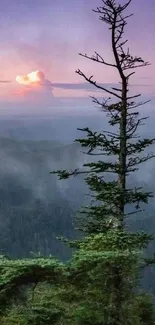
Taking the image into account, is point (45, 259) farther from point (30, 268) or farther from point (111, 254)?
point (111, 254)

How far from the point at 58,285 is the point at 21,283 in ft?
5.22

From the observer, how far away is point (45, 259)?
16.6m

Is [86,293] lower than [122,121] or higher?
lower

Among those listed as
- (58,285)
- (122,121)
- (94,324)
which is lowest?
(94,324)

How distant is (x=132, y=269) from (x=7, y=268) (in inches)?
197

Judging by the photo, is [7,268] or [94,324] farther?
[94,324]

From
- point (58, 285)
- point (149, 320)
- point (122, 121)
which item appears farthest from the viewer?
point (149, 320)

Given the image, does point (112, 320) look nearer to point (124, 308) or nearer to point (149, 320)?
point (124, 308)

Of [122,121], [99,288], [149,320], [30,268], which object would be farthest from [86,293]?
[149,320]

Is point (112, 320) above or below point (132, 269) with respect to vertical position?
below

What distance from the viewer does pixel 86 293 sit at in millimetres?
18094

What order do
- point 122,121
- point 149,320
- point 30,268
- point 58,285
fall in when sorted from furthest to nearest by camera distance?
point 149,320, point 122,121, point 58,285, point 30,268

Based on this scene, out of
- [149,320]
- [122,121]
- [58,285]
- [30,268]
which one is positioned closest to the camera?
[30,268]

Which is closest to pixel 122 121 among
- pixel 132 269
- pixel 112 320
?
pixel 132 269
